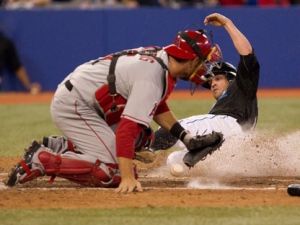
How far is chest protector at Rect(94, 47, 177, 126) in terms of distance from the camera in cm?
672

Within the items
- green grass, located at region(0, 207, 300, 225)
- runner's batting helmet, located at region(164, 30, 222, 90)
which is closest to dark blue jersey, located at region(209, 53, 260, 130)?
runner's batting helmet, located at region(164, 30, 222, 90)

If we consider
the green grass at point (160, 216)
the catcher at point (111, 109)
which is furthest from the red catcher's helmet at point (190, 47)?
the green grass at point (160, 216)

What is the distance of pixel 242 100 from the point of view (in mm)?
8195

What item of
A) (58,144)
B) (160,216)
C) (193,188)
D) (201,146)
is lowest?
(193,188)

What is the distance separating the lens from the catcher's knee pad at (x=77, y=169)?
676cm

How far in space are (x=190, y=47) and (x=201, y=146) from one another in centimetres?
112

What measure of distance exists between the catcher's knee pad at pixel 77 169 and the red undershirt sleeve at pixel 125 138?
1.46 ft

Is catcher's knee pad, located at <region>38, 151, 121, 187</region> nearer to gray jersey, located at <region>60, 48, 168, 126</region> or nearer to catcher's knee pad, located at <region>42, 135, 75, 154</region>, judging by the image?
catcher's knee pad, located at <region>42, 135, 75, 154</region>

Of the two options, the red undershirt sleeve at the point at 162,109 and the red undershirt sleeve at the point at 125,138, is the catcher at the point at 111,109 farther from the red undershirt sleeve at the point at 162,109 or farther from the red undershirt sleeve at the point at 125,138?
the red undershirt sleeve at the point at 162,109

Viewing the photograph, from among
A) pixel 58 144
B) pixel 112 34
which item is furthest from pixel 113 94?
pixel 112 34

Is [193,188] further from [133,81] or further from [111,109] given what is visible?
[133,81]

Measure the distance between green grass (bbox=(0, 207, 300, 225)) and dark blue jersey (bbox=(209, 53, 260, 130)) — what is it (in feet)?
6.85

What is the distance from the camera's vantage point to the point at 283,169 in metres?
8.03

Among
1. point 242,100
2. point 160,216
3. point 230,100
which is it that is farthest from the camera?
point 230,100
